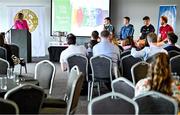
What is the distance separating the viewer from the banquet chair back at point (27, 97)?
3.71 meters

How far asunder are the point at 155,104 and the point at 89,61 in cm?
373

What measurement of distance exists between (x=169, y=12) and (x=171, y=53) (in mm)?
5266

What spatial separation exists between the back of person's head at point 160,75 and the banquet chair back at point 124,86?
474 millimetres

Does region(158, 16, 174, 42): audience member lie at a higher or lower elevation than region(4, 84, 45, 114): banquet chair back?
higher

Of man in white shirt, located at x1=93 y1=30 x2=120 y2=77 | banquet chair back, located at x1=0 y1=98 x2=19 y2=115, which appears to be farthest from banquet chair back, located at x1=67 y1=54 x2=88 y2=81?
banquet chair back, located at x1=0 y1=98 x2=19 y2=115

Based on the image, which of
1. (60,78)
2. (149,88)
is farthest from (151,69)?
(60,78)

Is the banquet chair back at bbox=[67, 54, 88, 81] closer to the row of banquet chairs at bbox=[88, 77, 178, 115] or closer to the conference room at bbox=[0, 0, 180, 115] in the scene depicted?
the conference room at bbox=[0, 0, 180, 115]

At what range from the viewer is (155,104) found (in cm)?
334

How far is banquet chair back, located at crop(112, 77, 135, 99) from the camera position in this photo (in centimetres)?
410

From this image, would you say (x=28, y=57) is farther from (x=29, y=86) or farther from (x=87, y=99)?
(x=29, y=86)

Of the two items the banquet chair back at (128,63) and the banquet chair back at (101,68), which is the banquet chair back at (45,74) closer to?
the banquet chair back at (101,68)

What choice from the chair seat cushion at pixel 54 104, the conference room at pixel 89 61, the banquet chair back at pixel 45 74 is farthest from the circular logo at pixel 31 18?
the chair seat cushion at pixel 54 104

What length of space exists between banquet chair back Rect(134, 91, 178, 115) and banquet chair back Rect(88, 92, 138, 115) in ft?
0.47

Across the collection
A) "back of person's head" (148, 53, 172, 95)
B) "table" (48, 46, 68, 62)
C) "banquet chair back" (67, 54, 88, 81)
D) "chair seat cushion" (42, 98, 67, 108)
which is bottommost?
"chair seat cushion" (42, 98, 67, 108)
